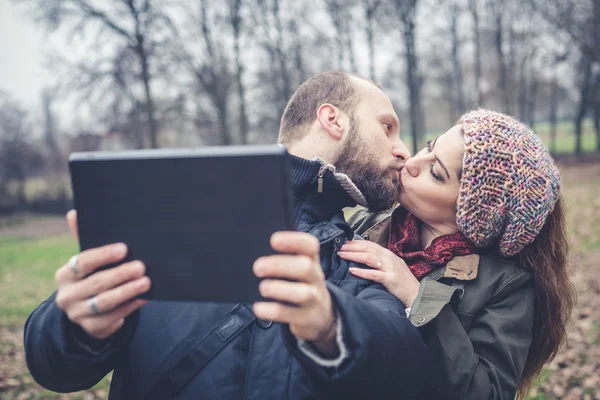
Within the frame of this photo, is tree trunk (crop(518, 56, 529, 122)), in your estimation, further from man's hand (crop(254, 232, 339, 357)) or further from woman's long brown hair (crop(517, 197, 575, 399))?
man's hand (crop(254, 232, 339, 357))

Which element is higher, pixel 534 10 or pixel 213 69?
pixel 534 10

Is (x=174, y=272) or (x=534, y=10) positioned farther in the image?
(x=534, y=10)

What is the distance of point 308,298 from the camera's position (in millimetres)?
1062

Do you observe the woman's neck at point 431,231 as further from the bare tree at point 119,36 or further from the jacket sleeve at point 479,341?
the bare tree at point 119,36

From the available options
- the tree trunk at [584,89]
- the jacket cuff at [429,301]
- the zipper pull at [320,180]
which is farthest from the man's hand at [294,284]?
the tree trunk at [584,89]

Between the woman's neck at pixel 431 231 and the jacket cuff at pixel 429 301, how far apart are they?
409 mm

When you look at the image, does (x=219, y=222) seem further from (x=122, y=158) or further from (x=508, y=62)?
(x=508, y=62)

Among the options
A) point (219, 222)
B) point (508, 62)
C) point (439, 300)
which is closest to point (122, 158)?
point (219, 222)

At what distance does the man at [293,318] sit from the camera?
117cm

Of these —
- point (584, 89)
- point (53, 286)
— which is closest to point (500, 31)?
point (584, 89)

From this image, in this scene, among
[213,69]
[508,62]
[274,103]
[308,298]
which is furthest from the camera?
[508,62]

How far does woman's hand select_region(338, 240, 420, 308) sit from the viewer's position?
193 centimetres

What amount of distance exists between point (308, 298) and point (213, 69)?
16.1 metres

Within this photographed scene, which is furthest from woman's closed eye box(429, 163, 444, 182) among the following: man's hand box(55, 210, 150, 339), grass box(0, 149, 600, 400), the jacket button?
grass box(0, 149, 600, 400)
